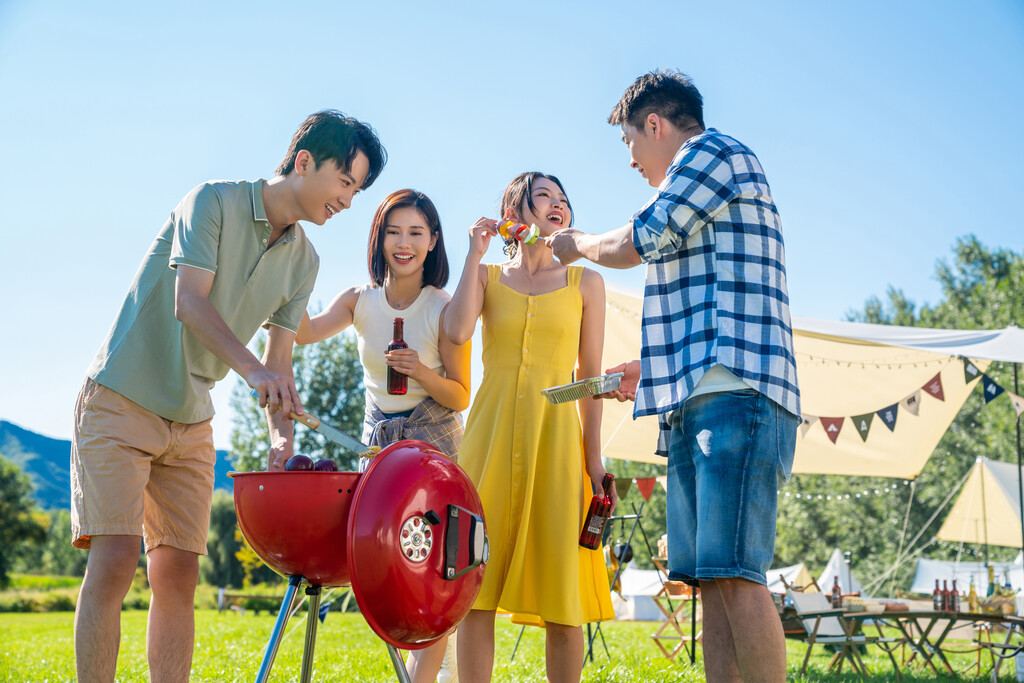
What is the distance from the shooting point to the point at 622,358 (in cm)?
798

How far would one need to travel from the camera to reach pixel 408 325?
3.18 meters

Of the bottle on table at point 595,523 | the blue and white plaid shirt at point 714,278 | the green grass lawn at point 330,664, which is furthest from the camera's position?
the green grass lawn at point 330,664

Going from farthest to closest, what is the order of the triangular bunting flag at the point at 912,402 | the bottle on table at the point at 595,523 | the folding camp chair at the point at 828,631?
the triangular bunting flag at the point at 912,402 → the folding camp chair at the point at 828,631 → the bottle on table at the point at 595,523

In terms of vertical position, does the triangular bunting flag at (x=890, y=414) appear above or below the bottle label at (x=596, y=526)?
above

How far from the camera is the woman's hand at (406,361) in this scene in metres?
2.85

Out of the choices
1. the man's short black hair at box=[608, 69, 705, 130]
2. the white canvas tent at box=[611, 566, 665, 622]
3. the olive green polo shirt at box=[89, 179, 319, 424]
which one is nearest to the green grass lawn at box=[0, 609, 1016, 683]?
the olive green polo shirt at box=[89, 179, 319, 424]

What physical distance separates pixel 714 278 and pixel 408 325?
1.39 meters

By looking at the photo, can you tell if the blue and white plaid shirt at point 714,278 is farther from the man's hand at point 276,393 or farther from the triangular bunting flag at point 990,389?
the triangular bunting flag at point 990,389

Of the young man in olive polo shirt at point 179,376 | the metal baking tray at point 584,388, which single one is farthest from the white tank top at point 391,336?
the metal baking tray at point 584,388

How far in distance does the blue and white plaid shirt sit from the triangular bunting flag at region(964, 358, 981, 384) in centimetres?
678

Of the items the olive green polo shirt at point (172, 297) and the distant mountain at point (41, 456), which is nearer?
the olive green polo shirt at point (172, 297)

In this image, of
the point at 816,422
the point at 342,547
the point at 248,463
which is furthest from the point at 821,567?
the point at 342,547

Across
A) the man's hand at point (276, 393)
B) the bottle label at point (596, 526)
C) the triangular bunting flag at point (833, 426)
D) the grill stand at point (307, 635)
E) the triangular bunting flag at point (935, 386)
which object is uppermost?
the triangular bunting flag at point (935, 386)

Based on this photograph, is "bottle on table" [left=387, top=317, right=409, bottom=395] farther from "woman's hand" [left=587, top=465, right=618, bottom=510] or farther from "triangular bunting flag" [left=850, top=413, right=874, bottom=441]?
"triangular bunting flag" [left=850, top=413, right=874, bottom=441]
